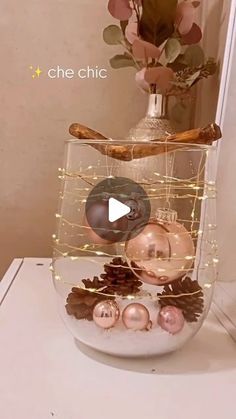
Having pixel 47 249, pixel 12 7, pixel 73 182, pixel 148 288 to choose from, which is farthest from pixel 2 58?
pixel 148 288

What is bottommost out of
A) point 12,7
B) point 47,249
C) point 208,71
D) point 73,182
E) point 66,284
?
point 47,249

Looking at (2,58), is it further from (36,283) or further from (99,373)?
(99,373)

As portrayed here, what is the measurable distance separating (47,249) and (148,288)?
623mm

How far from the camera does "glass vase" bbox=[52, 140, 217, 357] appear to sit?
44 cm

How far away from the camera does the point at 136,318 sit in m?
0.44

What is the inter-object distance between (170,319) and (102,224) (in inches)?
4.5

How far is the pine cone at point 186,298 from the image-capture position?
45 cm

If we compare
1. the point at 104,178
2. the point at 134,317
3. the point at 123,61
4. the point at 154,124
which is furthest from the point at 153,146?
the point at 123,61

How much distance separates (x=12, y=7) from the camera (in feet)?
3.14

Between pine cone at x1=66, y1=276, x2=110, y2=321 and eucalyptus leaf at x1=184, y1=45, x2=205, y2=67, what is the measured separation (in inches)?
20.0

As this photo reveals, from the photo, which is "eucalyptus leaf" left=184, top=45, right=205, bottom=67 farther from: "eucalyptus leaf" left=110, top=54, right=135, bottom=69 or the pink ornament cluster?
the pink ornament cluster

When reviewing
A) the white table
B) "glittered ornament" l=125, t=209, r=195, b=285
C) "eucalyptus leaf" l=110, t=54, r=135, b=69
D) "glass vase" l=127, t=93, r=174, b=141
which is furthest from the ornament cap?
"eucalyptus leaf" l=110, t=54, r=135, b=69

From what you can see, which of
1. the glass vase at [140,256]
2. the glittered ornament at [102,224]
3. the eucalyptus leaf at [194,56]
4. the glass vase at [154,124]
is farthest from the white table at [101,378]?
the eucalyptus leaf at [194,56]

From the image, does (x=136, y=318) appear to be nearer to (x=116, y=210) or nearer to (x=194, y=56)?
(x=116, y=210)
